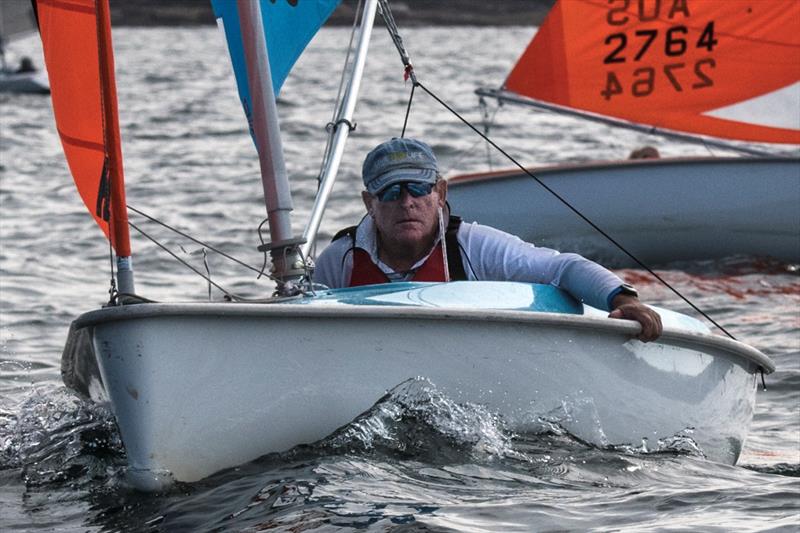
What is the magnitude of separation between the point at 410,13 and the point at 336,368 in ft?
198

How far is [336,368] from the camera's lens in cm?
377

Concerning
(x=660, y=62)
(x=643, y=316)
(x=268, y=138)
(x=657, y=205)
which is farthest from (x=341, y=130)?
(x=657, y=205)

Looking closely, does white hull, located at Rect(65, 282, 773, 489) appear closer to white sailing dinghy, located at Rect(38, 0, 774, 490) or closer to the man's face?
white sailing dinghy, located at Rect(38, 0, 774, 490)

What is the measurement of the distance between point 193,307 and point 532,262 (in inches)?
46.5

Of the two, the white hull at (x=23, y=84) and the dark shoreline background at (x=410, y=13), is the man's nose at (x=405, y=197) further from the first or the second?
the dark shoreline background at (x=410, y=13)

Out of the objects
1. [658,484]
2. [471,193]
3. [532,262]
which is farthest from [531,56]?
[658,484]

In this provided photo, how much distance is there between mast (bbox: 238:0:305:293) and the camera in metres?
4.16

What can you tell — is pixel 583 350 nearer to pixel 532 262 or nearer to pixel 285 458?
pixel 532 262

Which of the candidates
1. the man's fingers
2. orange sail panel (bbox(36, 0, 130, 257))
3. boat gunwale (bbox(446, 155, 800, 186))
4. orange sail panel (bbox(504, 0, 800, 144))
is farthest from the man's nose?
orange sail panel (bbox(504, 0, 800, 144))

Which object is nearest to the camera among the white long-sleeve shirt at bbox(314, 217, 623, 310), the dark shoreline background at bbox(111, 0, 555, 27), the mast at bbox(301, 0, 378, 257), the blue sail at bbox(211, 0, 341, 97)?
the white long-sleeve shirt at bbox(314, 217, 623, 310)

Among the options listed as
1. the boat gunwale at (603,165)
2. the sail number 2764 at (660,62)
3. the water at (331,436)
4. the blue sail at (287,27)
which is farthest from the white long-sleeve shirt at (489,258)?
the sail number 2764 at (660,62)

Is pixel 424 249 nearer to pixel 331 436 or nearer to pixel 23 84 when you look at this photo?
pixel 331 436

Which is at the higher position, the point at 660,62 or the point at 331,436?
the point at 660,62

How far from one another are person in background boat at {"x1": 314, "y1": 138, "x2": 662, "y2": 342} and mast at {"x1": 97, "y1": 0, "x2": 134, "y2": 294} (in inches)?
30.6
